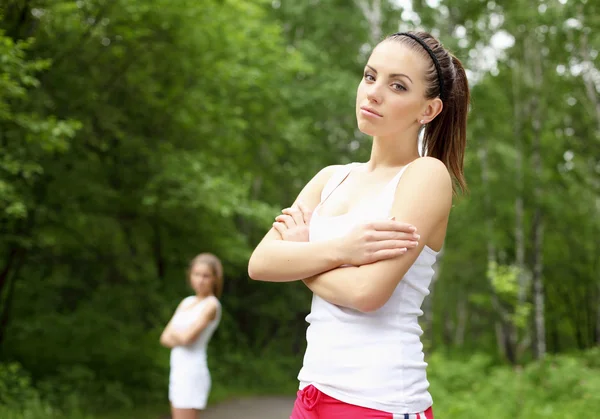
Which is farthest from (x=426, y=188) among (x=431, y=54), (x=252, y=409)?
(x=252, y=409)

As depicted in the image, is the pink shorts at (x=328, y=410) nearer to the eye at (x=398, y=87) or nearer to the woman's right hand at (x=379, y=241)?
the woman's right hand at (x=379, y=241)

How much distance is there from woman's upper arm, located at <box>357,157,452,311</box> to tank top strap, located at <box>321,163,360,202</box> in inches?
11.9

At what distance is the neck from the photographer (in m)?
2.12

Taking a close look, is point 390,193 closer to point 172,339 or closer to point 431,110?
point 431,110

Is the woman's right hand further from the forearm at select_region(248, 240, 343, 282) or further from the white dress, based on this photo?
the white dress

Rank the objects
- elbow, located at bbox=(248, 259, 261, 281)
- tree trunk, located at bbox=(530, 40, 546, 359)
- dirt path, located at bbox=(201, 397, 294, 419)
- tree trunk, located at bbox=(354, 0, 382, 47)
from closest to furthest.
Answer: elbow, located at bbox=(248, 259, 261, 281)
dirt path, located at bbox=(201, 397, 294, 419)
tree trunk, located at bbox=(354, 0, 382, 47)
tree trunk, located at bbox=(530, 40, 546, 359)

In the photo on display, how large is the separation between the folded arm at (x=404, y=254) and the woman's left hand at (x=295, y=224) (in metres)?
0.16

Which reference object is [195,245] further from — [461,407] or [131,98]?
[461,407]

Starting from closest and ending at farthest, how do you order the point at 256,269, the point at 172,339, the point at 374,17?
the point at 256,269 < the point at 172,339 < the point at 374,17

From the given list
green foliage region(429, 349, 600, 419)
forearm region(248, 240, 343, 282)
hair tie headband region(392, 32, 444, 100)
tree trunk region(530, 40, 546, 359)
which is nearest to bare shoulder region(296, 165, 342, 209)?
forearm region(248, 240, 343, 282)

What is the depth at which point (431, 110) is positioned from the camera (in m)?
2.10

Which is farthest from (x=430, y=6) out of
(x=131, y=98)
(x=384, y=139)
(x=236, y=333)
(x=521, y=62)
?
(x=384, y=139)

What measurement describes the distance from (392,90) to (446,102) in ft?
0.72

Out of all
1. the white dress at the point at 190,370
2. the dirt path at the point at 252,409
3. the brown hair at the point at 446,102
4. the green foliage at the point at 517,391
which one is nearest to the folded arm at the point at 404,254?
the brown hair at the point at 446,102
